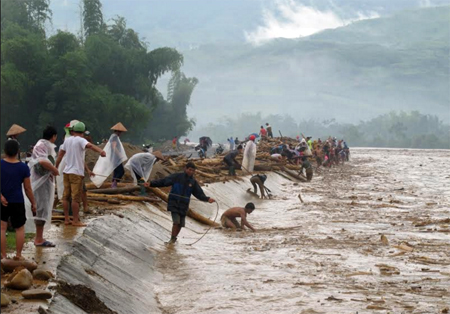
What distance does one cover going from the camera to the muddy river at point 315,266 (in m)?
10.0

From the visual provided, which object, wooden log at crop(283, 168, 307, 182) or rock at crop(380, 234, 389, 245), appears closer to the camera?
rock at crop(380, 234, 389, 245)

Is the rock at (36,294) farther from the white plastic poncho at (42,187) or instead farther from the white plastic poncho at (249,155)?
the white plastic poncho at (249,155)

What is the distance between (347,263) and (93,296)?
574 cm

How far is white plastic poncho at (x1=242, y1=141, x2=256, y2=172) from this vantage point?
3191cm

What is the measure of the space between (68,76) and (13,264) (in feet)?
152

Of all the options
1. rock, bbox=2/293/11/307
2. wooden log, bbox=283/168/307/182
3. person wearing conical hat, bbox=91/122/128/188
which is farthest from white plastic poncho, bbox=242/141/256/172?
rock, bbox=2/293/11/307

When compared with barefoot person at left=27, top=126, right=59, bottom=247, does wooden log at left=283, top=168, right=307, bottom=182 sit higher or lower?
lower

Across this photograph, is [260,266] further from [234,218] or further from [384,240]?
[234,218]

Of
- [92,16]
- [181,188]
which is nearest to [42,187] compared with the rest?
[181,188]

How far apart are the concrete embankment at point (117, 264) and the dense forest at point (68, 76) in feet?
109

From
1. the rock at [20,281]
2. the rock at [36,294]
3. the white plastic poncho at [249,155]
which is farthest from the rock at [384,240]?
the white plastic poncho at [249,155]

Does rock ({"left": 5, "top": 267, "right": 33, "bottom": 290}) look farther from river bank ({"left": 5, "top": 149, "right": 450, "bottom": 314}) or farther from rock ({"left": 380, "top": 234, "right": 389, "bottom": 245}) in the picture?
rock ({"left": 380, "top": 234, "right": 389, "bottom": 245})

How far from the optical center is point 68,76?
53000mm

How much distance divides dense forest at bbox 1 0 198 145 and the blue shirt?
3974 centimetres
